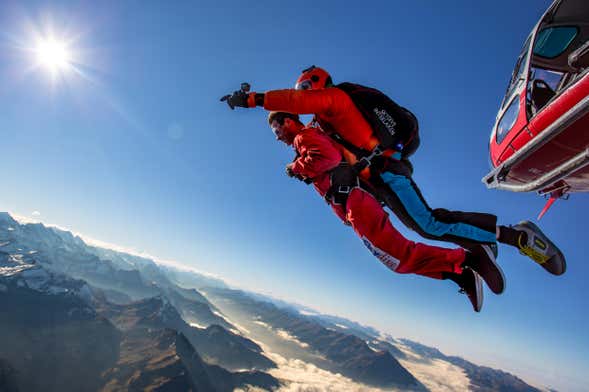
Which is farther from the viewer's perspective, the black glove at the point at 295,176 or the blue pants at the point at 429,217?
the black glove at the point at 295,176

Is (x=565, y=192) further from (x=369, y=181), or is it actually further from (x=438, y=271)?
(x=369, y=181)

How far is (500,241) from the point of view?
153 inches

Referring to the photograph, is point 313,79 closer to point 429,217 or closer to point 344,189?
point 344,189

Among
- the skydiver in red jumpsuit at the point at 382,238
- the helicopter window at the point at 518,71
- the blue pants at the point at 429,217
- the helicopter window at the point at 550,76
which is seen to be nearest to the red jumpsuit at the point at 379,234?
the skydiver in red jumpsuit at the point at 382,238

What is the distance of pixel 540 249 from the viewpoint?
3.68m

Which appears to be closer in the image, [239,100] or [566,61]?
[239,100]

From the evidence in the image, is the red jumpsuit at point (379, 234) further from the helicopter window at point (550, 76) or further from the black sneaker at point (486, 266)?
the helicopter window at point (550, 76)

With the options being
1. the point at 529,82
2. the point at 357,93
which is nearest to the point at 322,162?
the point at 357,93

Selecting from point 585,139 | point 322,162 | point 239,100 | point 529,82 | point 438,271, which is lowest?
point 438,271

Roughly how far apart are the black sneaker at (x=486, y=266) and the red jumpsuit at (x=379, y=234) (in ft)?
0.45

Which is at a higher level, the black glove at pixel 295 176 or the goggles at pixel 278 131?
the goggles at pixel 278 131

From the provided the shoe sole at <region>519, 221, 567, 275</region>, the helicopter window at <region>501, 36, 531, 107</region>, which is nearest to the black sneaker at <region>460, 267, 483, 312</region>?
the shoe sole at <region>519, 221, 567, 275</region>

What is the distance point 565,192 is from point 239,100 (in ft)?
19.1

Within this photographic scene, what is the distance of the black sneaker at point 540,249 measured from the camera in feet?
12.1
